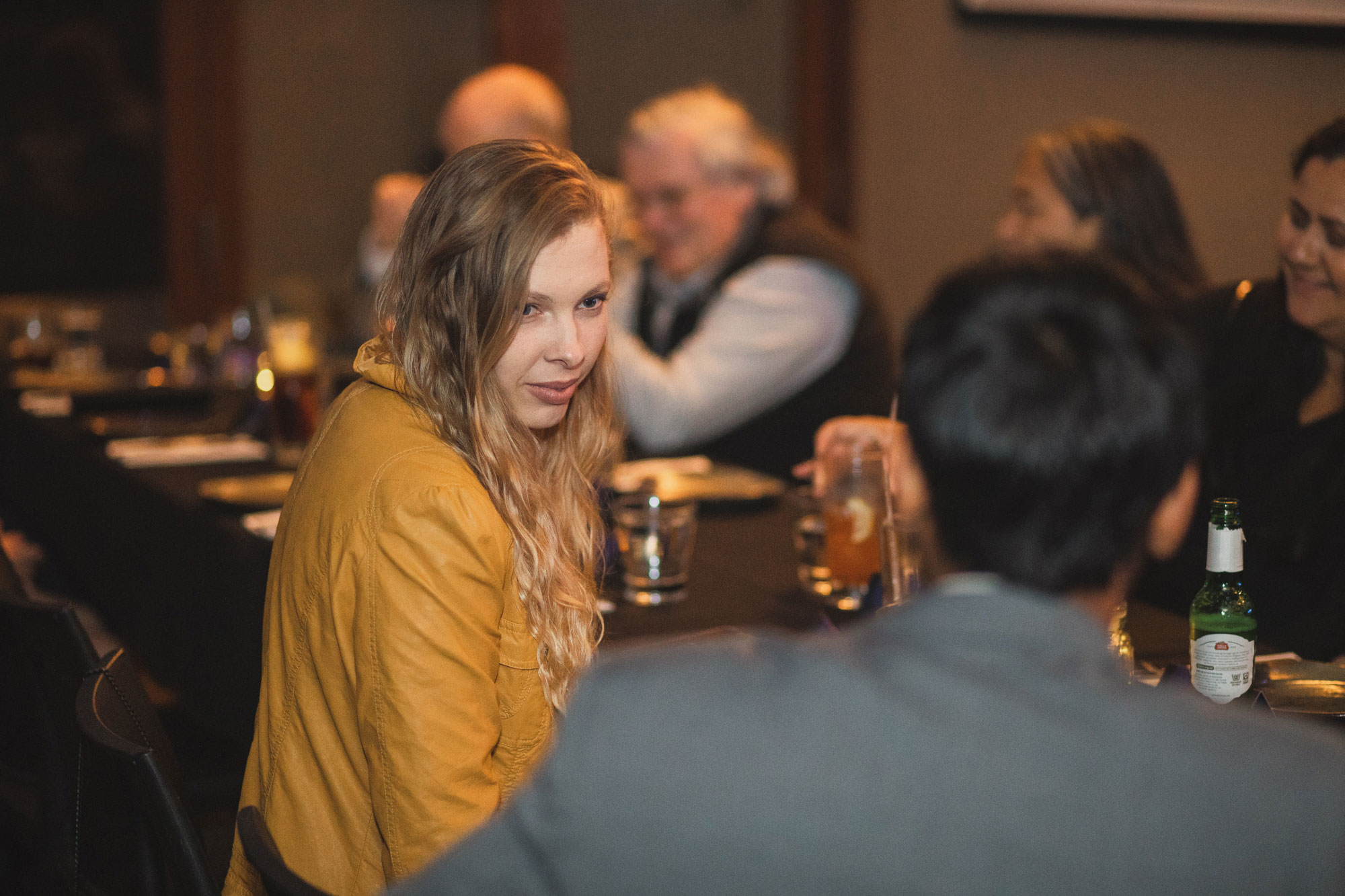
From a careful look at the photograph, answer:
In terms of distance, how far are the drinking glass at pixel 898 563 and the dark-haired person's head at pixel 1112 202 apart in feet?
3.71

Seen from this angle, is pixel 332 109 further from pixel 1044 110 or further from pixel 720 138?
pixel 1044 110

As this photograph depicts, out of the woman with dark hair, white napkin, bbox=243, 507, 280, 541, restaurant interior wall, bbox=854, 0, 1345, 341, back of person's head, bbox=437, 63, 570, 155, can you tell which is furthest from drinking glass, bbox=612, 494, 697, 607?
restaurant interior wall, bbox=854, 0, 1345, 341

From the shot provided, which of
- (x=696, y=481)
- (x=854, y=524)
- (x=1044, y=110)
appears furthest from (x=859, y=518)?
(x=1044, y=110)

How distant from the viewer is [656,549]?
1.69 metres

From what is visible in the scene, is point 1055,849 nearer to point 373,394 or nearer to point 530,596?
point 530,596

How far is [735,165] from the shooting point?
3.08 meters

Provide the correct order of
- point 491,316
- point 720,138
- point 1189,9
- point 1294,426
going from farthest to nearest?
point 1189,9, point 720,138, point 1294,426, point 491,316

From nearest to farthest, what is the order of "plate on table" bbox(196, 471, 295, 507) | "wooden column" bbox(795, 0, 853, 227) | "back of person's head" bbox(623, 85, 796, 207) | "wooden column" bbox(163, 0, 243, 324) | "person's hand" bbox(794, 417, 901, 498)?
"person's hand" bbox(794, 417, 901, 498) → "plate on table" bbox(196, 471, 295, 507) → "back of person's head" bbox(623, 85, 796, 207) → "wooden column" bbox(163, 0, 243, 324) → "wooden column" bbox(795, 0, 853, 227)

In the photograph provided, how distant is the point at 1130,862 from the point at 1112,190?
206cm

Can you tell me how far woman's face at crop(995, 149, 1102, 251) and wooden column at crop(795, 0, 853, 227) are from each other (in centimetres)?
257

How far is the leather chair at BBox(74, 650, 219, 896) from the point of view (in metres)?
1.08

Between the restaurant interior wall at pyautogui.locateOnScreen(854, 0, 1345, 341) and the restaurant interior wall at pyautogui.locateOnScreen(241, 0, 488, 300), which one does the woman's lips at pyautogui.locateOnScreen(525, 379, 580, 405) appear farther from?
the restaurant interior wall at pyautogui.locateOnScreen(854, 0, 1345, 341)

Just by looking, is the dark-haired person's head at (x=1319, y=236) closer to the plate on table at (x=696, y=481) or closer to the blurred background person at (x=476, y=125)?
the plate on table at (x=696, y=481)

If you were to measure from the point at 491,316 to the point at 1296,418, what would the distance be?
50.3 inches
